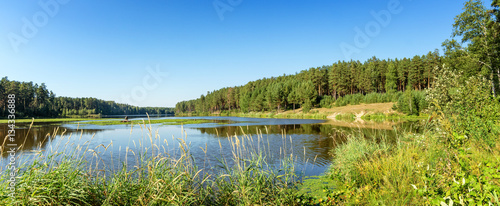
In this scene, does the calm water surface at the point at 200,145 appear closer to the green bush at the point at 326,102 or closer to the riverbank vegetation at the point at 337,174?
the riverbank vegetation at the point at 337,174

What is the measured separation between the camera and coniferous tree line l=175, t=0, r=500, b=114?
22812 millimetres

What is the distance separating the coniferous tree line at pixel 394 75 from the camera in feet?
74.8

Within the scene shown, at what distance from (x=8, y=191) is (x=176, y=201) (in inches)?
104

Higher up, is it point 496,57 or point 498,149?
point 496,57

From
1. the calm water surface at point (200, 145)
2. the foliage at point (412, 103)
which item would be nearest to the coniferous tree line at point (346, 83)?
the foliage at point (412, 103)

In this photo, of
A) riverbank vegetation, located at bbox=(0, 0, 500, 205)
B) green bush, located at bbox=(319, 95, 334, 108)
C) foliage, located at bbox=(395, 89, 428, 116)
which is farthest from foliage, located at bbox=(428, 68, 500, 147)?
green bush, located at bbox=(319, 95, 334, 108)

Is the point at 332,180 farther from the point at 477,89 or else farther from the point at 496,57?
the point at 496,57

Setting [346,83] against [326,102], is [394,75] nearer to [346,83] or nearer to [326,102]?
[346,83]

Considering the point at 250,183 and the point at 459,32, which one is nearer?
the point at 250,183

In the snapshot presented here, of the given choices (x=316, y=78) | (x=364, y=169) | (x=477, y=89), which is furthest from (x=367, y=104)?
(x=364, y=169)

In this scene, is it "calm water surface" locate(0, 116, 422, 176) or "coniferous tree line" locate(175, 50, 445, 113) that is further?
"coniferous tree line" locate(175, 50, 445, 113)

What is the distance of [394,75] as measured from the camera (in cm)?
7862

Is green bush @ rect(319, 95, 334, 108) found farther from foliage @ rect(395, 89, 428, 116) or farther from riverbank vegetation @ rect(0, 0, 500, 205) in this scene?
riverbank vegetation @ rect(0, 0, 500, 205)

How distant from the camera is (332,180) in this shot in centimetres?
808
